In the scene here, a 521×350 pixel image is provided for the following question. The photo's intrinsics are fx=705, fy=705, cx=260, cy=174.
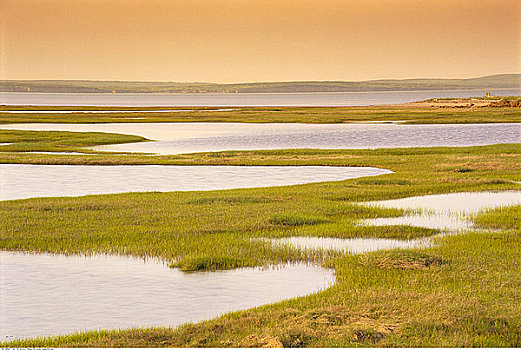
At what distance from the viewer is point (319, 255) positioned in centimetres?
1905

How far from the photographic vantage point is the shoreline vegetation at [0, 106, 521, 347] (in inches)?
473

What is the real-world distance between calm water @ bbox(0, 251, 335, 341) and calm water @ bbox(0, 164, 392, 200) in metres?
15.0

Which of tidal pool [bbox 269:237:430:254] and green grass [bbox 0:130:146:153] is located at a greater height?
green grass [bbox 0:130:146:153]

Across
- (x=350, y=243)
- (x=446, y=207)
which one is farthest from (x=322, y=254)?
(x=446, y=207)

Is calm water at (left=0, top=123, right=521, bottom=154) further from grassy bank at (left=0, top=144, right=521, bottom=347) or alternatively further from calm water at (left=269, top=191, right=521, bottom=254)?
calm water at (left=269, top=191, right=521, bottom=254)

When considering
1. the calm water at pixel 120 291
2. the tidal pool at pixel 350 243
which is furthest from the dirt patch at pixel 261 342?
the tidal pool at pixel 350 243

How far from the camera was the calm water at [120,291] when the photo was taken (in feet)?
44.1

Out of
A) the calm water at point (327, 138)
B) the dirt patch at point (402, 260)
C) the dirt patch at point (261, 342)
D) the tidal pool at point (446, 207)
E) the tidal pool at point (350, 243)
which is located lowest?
the calm water at point (327, 138)

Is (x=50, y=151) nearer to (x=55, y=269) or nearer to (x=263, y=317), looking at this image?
(x=55, y=269)

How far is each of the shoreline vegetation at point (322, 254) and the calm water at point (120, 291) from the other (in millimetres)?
677

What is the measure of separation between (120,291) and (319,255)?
19.0 ft

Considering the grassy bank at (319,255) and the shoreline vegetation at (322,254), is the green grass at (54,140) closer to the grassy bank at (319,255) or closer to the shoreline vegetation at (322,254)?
the shoreline vegetation at (322,254)

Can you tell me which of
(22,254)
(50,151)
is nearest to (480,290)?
(22,254)

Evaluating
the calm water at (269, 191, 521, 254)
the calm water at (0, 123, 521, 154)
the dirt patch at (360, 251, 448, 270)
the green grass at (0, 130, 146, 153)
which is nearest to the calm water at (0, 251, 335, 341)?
the dirt patch at (360, 251, 448, 270)
